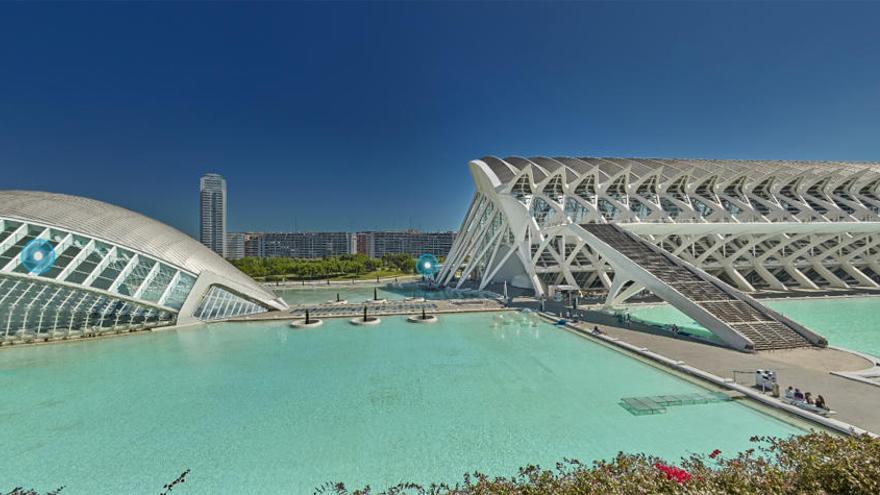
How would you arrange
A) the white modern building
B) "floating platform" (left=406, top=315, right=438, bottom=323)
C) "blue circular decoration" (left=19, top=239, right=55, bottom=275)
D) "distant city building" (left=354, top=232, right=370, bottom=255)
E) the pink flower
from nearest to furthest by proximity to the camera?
the pink flower
"blue circular decoration" (left=19, top=239, right=55, bottom=275)
"floating platform" (left=406, top=315, right=438, bottom=323)
the white modern building
"distant city building" (left=354, top=232, right=370, bottom=255)

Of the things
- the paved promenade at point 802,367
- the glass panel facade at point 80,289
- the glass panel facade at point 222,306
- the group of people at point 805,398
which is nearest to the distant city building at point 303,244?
the glass panel facade at point 222,306

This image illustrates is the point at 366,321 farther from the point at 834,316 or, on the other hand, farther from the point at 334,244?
the point at 334,244

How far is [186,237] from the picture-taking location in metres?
25.8

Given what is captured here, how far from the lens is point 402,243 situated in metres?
160

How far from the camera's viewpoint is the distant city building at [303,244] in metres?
145

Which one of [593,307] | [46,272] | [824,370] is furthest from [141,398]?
[593,307]

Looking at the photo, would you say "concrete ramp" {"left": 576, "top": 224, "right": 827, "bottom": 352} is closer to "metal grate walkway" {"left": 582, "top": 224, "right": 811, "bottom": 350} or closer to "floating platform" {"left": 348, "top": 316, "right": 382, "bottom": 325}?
"metal grate walkway" {"left": 582, "top": 224, "right": 811, "bottom": 350}

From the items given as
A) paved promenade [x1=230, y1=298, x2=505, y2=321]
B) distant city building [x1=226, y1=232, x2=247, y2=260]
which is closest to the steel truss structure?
paved promenade [x1=230, y1=298, x2=505, y2=321]

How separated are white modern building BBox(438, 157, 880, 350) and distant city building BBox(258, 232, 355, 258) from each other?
388 ft

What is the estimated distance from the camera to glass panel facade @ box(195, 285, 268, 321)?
2298cm

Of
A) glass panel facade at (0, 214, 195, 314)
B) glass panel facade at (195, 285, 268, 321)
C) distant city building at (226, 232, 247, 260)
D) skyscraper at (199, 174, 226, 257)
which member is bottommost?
glass panel facade at (195, 285, 268, 321)

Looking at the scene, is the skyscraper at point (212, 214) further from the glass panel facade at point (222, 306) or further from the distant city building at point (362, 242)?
the glass panel facade at point (222, 306)

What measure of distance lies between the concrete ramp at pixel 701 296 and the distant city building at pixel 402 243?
132007 mm

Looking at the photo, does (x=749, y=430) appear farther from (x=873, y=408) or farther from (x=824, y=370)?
(x=824, y=370)
